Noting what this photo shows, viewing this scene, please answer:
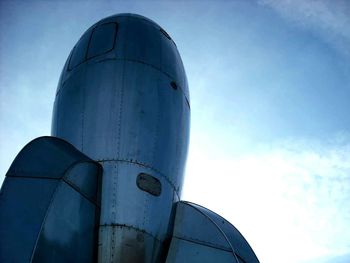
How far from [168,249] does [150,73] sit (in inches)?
125

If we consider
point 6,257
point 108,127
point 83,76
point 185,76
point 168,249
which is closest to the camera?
point 6,257

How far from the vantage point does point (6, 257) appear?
4.91 meters

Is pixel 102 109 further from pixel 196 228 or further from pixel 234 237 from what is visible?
pixel 234 237

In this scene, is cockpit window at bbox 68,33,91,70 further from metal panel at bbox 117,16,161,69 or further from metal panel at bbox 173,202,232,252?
metal panel at bbox 173,202,232,252

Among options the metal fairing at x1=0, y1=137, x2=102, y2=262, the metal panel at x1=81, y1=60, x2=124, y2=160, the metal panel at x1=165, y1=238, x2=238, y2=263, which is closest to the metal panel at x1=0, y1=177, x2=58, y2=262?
the metal fairing at x1=0, y1=137, x2=102, y2=262

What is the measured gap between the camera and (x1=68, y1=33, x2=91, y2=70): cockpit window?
781cm

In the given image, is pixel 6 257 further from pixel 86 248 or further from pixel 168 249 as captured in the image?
pixel 168 249

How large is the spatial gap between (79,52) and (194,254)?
177 inches

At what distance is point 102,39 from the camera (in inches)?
311

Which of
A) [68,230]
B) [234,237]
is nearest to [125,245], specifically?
[68,230]

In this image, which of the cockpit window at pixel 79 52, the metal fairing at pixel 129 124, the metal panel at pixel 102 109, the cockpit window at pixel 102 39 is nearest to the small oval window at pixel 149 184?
the metal fairing at pixel 129 124

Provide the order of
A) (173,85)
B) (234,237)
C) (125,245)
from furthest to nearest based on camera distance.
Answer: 1. (173,85)
2. (234,237)
3. (125,245)

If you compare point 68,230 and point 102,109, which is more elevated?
point 102,109

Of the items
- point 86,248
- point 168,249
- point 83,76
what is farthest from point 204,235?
point 83,76
